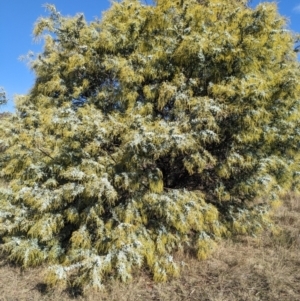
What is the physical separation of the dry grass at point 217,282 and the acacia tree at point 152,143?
22 cm

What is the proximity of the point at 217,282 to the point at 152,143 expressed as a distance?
2.18 metres

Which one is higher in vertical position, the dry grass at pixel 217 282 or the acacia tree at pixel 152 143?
the acacia tree at pixel 152 143

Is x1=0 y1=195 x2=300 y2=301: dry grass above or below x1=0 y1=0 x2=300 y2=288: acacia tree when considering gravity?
below

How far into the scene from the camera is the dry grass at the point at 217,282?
4.36 metres

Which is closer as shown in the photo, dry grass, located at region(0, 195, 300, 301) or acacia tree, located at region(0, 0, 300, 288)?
dry grass, located at region(0, 195, 300, 301)

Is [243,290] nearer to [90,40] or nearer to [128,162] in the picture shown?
[128,162]

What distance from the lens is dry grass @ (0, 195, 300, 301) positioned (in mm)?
4359

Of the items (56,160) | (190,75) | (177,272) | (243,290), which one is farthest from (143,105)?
(243,290)

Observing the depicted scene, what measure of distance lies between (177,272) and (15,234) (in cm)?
267

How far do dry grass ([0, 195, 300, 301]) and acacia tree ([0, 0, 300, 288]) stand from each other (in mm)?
219

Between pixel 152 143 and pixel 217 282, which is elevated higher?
pixel 152 143

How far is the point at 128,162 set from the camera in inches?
191

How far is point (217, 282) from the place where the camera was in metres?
4.71

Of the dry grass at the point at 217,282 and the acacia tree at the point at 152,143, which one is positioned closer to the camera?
the dry grass at the point at 217,282
